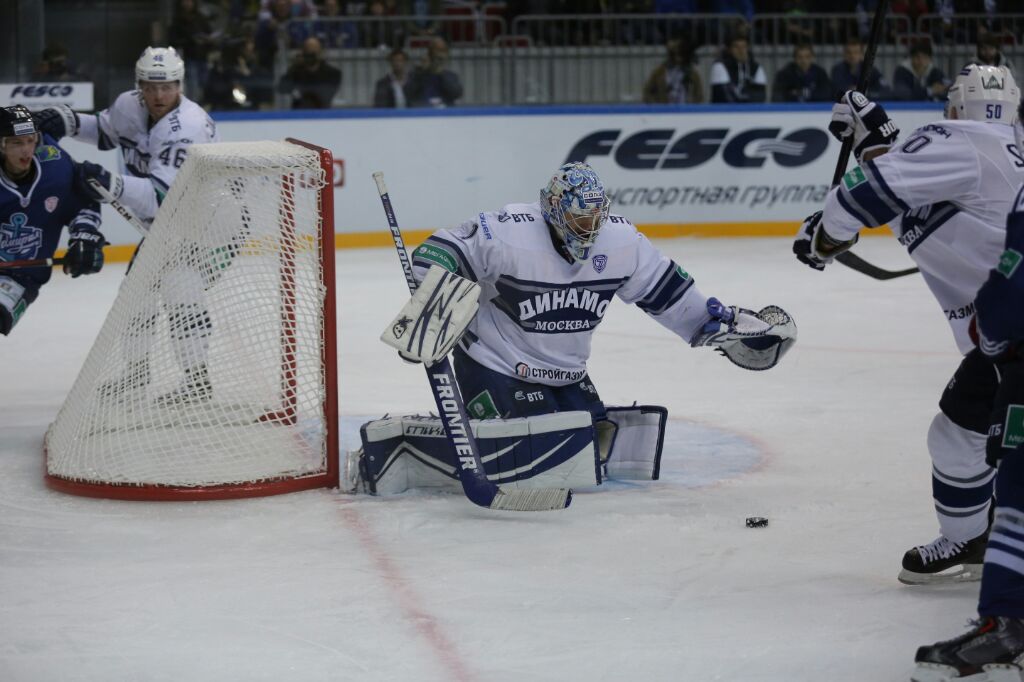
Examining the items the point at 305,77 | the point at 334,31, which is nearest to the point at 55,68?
the point at 305,77

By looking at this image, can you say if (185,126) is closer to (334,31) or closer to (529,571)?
(529,571)

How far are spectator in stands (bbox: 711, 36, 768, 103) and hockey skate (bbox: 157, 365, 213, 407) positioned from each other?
6827 mm

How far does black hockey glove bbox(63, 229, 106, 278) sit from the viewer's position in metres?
5.13

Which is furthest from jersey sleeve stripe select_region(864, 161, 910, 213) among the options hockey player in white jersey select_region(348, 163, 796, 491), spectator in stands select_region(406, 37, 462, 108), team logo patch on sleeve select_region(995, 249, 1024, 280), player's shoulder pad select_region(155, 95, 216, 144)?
spectator in stands select_region(406, 37, 462, 108)

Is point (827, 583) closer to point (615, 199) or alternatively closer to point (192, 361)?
point (192, 361)

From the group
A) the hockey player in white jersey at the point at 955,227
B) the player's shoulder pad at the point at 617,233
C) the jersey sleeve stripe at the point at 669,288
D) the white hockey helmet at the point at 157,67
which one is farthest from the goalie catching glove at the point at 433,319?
the white hockey helmet at the point at 157,67

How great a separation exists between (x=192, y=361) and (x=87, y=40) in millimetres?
5728

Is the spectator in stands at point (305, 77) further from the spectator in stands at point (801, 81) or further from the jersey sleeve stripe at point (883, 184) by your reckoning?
the jersey sleeve stripe at point (883, 184)

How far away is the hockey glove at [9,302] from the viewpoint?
16.7ft

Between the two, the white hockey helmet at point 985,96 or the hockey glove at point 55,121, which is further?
the hockey glove at point 55,121

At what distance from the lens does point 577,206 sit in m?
4.14

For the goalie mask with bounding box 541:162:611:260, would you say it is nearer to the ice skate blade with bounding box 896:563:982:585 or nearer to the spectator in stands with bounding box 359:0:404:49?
the ice skate blade with bounding box 896:563:982:585

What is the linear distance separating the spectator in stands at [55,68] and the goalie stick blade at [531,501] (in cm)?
633

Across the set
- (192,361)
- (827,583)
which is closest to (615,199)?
(192,361)
